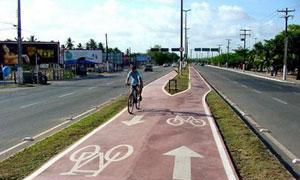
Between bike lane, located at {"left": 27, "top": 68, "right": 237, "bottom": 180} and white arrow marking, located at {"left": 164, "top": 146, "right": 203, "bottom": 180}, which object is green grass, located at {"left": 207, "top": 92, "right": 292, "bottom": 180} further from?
white arrow marking, located at {"left": 164, "top": 146, "right": 203, "bottom": 180}

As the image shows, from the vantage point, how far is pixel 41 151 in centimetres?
1053

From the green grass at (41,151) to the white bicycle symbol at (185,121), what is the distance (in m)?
2.12

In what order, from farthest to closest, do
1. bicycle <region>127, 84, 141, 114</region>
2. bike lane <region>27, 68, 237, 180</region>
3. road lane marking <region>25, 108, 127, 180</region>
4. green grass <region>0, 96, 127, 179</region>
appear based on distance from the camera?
bicycle <region>127, 84, 141, 114</region> < green grass <region>0, 96, 127, 179</region> < bike lane <region>27, 68, 237, 180</region> < road lane marking <region>25, 108, 127, 180</region>

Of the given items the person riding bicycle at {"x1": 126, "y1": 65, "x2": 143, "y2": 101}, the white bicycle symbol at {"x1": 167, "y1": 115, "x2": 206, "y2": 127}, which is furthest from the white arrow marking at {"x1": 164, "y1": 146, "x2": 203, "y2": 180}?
the person riding bicycle at {"x1": 126, "y1": 65, "x2": 143, "y2": 101}

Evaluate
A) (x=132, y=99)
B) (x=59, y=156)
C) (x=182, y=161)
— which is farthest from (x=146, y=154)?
(x=132, y=99)

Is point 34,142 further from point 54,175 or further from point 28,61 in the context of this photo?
point 28,61

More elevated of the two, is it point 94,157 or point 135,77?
point 135,77

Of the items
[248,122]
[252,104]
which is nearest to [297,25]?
[252,104]

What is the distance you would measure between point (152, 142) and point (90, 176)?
3427 mm

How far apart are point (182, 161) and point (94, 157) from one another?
1722mm

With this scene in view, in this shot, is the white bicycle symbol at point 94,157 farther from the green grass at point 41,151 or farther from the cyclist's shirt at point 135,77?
the cyclist's shirt at point 135,77

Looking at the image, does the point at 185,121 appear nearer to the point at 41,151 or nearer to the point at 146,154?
the point at 146,154

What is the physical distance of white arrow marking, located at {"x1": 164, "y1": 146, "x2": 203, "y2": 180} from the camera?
8.60 metres

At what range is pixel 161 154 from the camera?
405 inches
